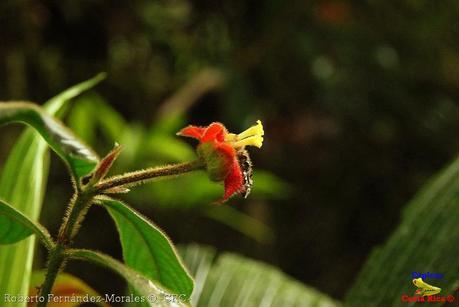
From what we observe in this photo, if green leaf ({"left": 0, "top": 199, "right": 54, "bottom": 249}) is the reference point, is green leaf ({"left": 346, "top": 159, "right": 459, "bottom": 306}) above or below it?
above

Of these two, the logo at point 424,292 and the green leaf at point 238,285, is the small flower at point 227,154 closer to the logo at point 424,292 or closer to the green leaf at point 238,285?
the logo at point 424,292

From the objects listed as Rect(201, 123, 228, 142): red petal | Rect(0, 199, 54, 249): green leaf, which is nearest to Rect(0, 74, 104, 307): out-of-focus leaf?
Rect(0, 199, 54, 249): green leaf

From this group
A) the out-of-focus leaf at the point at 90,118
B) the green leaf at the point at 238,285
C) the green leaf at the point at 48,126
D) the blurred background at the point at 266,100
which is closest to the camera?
the green leaf at the point at 48,126

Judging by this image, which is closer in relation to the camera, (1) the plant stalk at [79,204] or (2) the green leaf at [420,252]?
(1) the plant stalk at [79,204]

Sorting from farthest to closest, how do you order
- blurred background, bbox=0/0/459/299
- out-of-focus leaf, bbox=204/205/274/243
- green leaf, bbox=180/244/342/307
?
out-of-focus leaf, bbox=204/205/274/243 < blurred background, bbox=0/0/459/299 < green leaf, bbox=180/244/342/307

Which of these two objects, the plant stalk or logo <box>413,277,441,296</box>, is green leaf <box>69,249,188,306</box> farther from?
logo <box>413,277,441,296</box>

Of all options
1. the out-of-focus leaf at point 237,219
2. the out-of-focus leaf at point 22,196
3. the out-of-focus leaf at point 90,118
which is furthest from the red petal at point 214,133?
the out-of-focus leaf at point 237,219
